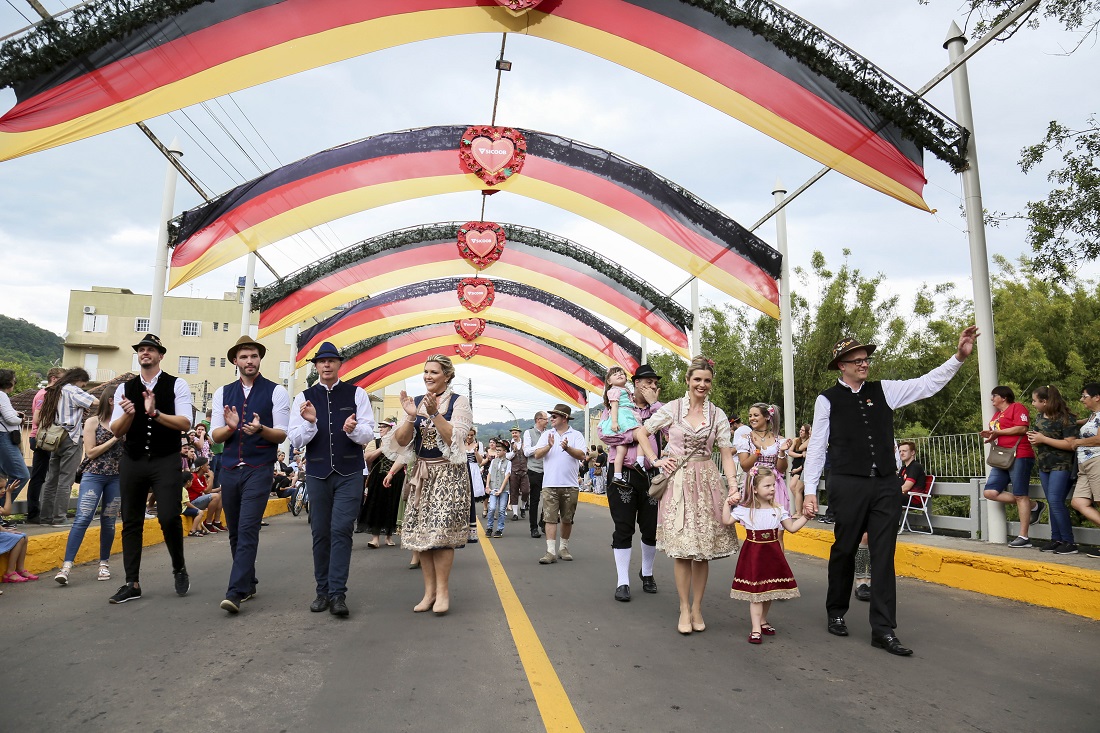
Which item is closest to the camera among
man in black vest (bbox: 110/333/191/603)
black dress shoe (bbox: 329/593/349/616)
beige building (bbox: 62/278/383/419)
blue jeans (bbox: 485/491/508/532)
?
black dress shoe (bbox: 329/593/349/616)

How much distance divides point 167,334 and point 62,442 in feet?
195

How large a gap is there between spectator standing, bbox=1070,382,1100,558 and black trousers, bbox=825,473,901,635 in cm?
360

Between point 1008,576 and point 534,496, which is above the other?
point 534,496

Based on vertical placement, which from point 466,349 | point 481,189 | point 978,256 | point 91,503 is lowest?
point 91,503

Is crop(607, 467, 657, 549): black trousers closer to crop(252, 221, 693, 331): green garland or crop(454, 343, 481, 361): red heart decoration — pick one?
crop(252, 221, 693, 331): green garland

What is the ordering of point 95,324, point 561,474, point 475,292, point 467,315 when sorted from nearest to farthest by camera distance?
point 561,474, point 475,292, point 467,315, point 95,324

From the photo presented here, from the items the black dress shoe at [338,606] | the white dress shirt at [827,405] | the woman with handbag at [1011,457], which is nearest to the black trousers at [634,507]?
the white dress shirt at [827,405]

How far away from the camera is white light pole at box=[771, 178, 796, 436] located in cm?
1399

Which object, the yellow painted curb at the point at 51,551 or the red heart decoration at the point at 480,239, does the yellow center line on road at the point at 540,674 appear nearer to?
the yellow painted curb at the point at 51,551

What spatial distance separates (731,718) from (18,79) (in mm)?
9619

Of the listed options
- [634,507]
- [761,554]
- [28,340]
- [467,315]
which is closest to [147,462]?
[634,507]

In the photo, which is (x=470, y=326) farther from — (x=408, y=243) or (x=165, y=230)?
(x=165, y=230)

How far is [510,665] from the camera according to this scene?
417 cm

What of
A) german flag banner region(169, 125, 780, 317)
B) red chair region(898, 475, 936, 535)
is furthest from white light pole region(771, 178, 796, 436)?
red chair region(898, 475, 936, 535)
